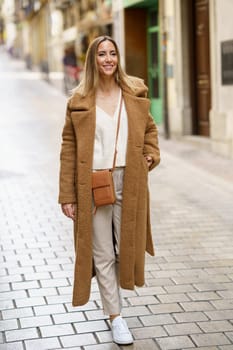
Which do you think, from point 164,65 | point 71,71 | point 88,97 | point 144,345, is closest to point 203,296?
point 144,345

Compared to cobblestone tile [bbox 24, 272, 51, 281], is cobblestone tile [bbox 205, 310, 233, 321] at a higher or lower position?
lower

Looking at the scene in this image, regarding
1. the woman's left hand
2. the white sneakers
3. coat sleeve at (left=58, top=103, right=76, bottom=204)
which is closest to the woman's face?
coat sleeve at (left=58, top=103, right=76, bottom=204)

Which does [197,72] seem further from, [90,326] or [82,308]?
[90,326]

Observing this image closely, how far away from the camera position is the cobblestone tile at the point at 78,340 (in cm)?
476

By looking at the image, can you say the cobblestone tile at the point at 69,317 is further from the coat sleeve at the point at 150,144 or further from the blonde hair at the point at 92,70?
the blonde hair at the point at 92,70

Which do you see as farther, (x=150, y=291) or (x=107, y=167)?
(x=150, y=291)

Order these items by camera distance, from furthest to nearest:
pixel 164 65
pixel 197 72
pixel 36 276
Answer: pixel 164 65, pixel 197 72, pixel 36 276

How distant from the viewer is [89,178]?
4648mm

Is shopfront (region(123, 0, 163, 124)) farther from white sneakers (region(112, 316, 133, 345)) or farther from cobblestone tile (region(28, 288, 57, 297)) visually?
white sneakers (region(112, 316, 133, 345))

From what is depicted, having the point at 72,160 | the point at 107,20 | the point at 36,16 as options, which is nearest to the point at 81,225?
the point at 72,160

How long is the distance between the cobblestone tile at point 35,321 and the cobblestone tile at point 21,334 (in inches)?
3.3

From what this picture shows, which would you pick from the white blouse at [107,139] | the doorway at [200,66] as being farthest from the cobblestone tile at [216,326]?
the doorway at [200,66]

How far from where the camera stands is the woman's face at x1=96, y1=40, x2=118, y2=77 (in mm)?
4637

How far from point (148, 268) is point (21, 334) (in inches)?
71.5
